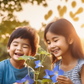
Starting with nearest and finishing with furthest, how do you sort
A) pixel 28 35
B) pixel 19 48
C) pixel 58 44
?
pixel 58 44 → pixel 19 48 → pixel 28 35

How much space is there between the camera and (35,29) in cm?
146

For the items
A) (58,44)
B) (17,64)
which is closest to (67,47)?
(58,44)

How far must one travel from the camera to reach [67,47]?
1.09 meters

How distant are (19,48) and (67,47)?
412 millimetres

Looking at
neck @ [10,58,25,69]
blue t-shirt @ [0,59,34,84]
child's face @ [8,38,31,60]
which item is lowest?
blue t-shirt @ [0,59,34,84]

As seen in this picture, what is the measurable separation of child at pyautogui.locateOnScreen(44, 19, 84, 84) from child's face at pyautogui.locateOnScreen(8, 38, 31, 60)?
21cm

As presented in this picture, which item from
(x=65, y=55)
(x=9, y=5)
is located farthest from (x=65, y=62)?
(x=9, y=5)

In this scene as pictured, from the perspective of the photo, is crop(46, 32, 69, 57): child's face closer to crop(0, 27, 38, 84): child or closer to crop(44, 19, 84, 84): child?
crop(44, 19, 84, 84): child

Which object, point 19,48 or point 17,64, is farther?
point 17,64

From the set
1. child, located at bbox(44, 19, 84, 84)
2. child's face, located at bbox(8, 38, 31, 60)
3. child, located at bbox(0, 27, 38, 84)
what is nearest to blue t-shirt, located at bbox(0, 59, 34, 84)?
child, located at bbox(0, 27, 38, 84)

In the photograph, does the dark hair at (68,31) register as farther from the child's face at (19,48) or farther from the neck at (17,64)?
the neck at (17,64)

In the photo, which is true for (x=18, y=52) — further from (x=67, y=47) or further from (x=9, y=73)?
(x=67, y=47)

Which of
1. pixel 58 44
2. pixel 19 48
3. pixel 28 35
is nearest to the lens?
pixel 58 44

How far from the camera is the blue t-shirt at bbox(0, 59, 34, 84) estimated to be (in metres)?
1.26
